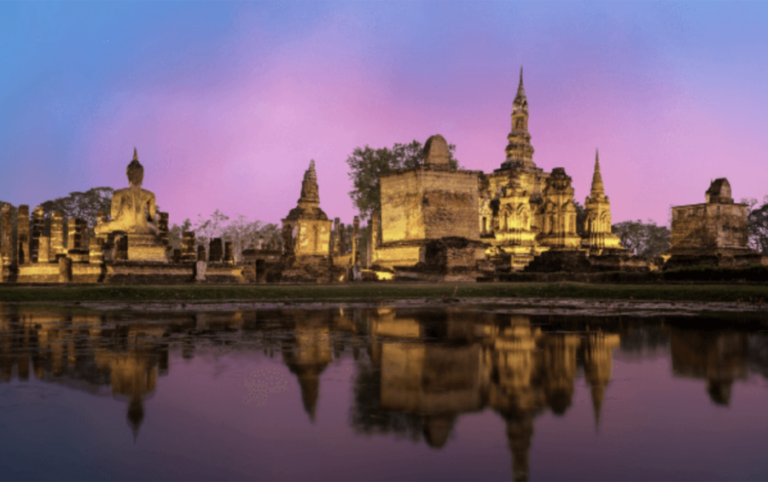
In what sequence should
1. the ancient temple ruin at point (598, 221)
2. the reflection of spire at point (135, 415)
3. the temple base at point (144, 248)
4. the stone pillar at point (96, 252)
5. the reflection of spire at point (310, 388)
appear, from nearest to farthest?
the reflection of spire at point (135, 415)
the reflection of spire at point (310, 388)
the stone pillar at point (96, 252)
the temple base at point (144, 248)
the ancient temple ruin at point (598, 221)

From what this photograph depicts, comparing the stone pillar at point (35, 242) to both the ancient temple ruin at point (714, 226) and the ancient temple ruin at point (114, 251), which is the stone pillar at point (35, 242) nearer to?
the ancient temple ruin at point (114, 251)

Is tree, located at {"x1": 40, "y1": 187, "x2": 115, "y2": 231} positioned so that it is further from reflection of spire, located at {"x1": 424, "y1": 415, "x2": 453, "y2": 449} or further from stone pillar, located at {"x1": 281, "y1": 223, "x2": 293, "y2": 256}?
reflection of spire, located at {"x1": 424, "y1": 415, "x2": 453, "y2": 449}

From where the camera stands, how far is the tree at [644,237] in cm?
8556

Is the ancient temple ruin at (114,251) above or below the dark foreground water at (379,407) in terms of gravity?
above

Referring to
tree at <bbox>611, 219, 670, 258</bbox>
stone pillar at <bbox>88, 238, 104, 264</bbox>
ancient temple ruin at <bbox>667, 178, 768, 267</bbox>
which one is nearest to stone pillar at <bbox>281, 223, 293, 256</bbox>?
stone pillar at <bbox>88, 238, 104, 264</bbox>

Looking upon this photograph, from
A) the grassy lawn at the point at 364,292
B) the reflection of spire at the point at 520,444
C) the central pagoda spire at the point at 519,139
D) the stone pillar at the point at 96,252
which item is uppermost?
the central pagoda spire at the point at 519,139

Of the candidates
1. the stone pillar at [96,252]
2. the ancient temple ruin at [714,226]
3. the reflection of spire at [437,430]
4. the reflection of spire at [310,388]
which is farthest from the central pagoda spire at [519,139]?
the reflection of spire at [437,430]

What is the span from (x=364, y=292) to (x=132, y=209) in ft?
41.7

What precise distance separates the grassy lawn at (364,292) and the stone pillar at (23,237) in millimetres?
9996

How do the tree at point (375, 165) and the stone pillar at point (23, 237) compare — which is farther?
the tree at point (375, 165)

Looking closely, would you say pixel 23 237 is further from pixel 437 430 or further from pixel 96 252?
pixel 437 430

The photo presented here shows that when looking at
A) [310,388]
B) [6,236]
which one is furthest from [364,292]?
[6,236]

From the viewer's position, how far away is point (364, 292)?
18312mm

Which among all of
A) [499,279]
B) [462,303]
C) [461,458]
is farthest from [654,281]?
[461,458]
